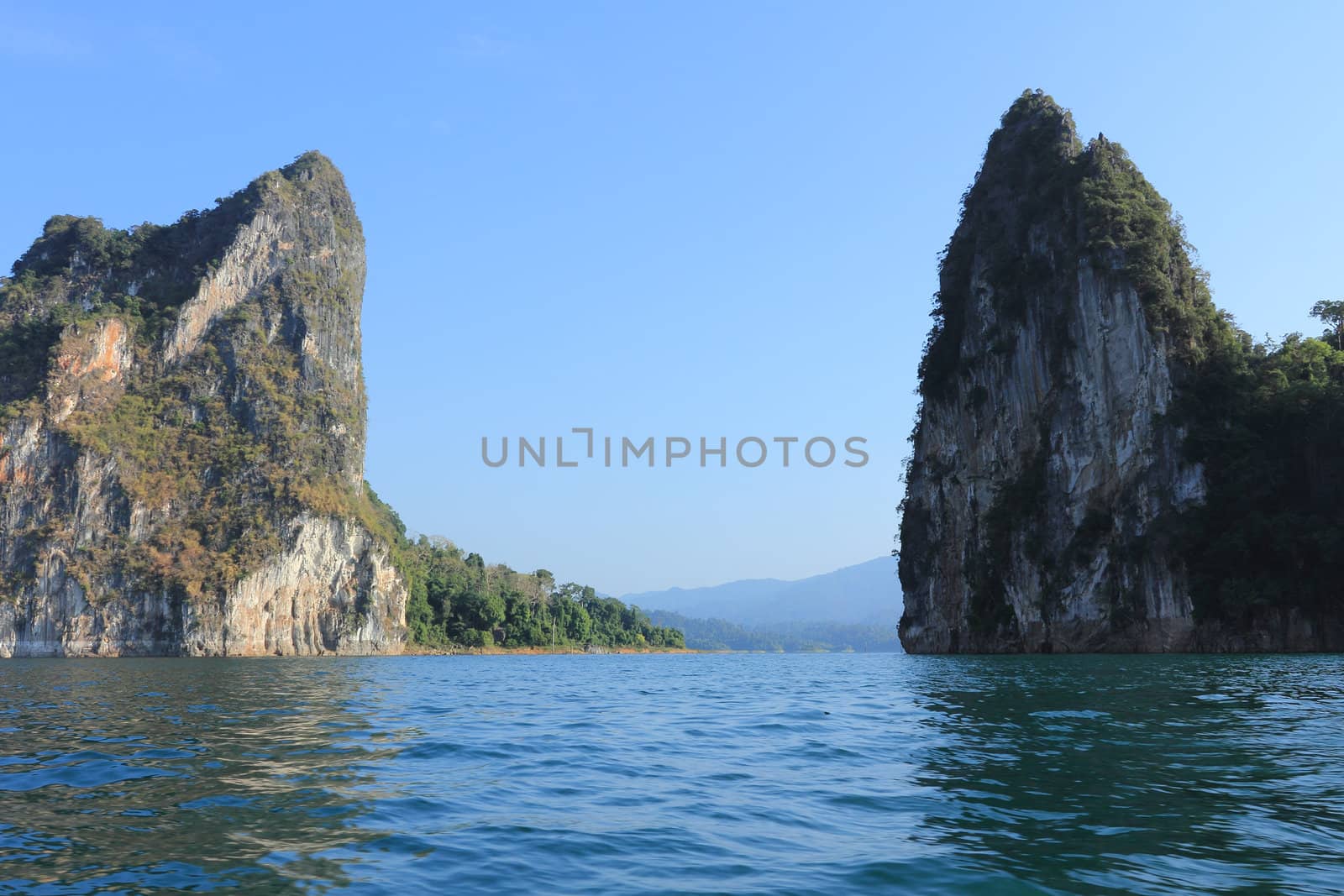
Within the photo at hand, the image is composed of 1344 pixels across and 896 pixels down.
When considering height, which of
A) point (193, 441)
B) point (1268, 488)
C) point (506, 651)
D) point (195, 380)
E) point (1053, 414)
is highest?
point (195, 380)

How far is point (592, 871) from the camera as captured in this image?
788cm

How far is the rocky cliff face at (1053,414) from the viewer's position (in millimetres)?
62344

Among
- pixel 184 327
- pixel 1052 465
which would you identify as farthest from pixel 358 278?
pixel 1052 465

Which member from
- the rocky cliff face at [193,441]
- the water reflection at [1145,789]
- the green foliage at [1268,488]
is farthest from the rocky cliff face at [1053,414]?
the rocky cliff face at [193,441]

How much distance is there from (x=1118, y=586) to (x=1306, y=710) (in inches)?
1817

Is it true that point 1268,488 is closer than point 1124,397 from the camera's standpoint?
Yes

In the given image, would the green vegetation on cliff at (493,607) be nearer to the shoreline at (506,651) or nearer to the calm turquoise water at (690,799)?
the shoreline at (506,651)

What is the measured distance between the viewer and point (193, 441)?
11425 centimetres

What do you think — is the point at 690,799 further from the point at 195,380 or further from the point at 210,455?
the point at 195,380

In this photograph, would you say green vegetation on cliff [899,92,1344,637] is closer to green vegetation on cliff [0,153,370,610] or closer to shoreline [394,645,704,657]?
shoreline [394,645,704,657]

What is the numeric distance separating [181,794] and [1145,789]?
1120cm

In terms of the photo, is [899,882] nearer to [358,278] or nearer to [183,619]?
[183,619]

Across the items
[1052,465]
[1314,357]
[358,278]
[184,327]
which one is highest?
[358,278]

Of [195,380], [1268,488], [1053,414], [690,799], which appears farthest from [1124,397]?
[195,380]
